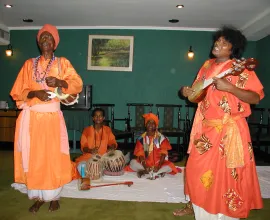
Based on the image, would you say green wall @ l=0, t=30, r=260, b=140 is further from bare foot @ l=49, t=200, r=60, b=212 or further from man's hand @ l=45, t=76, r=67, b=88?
man's hand @ l=45, t=76, r=67, b=88

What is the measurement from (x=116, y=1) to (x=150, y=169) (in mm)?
3376

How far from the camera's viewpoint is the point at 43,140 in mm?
2836

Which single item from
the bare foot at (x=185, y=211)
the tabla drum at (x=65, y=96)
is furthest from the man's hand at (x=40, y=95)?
the bare foot at (x=185, y=211)

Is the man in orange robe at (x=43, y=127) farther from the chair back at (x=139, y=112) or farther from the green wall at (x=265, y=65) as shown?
the green wall at (x=265, y=65)

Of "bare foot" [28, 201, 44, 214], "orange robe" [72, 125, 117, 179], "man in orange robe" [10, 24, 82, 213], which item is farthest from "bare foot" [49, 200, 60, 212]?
"orange robe" [72, 125, 117, 179]

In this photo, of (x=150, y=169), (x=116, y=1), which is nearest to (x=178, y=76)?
(x=116, y=1)

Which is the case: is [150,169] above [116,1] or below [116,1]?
below

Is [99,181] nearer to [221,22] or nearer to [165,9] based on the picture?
[165,9]

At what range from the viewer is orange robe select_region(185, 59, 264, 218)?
219 centimetres

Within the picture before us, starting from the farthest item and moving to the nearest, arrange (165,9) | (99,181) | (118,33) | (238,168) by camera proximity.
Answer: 1. (118,33)
2. (165,9)
3. (99,181)
4. (238,168)

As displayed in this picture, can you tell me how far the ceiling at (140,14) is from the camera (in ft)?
17.9

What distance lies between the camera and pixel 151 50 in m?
7.56

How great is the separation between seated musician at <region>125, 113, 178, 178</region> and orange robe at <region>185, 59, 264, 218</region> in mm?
1991

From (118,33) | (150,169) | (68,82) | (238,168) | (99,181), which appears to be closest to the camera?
(238,168)
